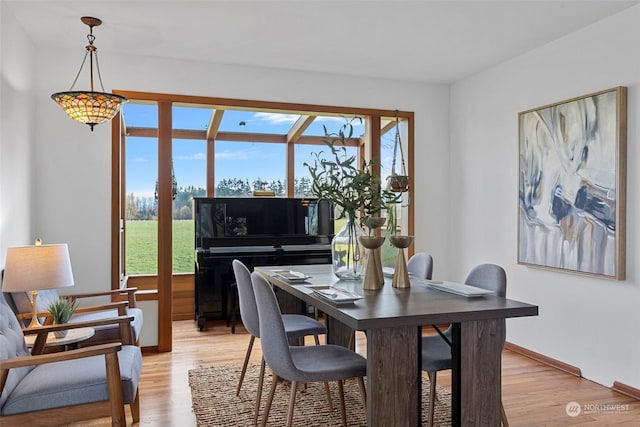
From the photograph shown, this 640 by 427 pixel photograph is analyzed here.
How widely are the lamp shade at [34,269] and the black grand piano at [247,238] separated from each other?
7.60ft

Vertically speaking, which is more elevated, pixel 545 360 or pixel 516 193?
pixel 516 193

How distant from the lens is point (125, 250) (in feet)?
17.3

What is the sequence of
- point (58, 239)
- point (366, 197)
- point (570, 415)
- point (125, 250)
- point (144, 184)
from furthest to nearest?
1. point (144, 184)
2. point (125, 250)
3. point (58, 239)
4. point (570, 415)
5. point (366, 197)

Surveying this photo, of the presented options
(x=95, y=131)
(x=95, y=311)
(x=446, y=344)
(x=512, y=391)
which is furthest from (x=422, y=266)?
(x=95, y=131)

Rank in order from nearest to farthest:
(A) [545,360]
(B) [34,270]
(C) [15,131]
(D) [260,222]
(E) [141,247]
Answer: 1. (B) [34,270]
2. (C) [15,131]
3. (A) [545,360]
4. (E) [141,247]
5. (D) [260,222]

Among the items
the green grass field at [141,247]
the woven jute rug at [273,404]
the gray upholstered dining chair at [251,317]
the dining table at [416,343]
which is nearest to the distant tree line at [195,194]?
the green grass field at [141,247]

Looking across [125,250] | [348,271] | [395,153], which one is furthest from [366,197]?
[125,250]

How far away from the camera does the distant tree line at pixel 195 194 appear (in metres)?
5.59

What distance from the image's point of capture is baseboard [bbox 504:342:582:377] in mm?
3740

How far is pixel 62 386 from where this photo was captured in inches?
86.3

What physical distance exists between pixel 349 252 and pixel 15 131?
8.50 feet

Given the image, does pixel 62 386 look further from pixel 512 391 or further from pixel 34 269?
pixel 512 391

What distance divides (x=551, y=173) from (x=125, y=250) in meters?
4.36

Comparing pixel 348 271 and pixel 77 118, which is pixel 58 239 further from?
pixel 348 271
